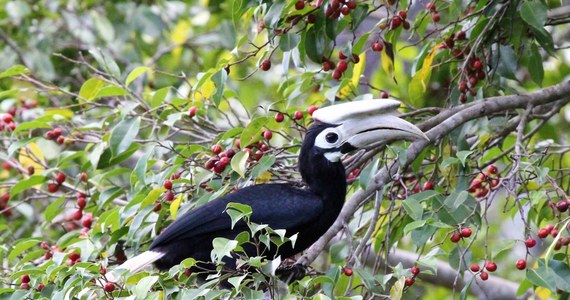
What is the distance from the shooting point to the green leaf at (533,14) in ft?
10.7

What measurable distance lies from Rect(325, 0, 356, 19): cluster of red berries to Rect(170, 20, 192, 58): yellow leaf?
294cm

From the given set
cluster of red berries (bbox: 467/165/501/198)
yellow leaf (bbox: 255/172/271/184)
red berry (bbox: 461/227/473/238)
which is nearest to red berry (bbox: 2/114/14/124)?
yellow leaf (bbox: 255/172/271/184)

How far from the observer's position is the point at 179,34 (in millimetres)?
6293

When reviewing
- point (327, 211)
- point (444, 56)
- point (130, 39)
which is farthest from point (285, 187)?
point (130, 39)

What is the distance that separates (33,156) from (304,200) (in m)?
1.38

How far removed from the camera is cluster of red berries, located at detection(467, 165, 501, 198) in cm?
317

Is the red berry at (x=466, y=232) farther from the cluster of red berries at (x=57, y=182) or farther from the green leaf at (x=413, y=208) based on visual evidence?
the cluster of red berries at (x=57, y=182)

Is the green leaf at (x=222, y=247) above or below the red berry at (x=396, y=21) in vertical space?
below

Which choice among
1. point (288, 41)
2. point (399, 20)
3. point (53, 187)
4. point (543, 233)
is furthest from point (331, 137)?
point (53, 187)

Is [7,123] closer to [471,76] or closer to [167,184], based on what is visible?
[167,184]

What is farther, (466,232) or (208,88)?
(208,88)

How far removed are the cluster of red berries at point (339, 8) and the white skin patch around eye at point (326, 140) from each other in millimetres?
386

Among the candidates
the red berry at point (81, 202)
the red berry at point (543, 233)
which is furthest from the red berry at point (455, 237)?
the red berry at point (81, 202)

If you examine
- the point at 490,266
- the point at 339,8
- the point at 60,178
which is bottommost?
the point at 490,266
